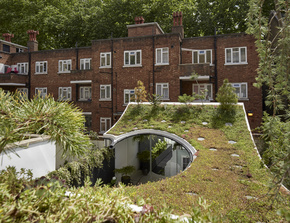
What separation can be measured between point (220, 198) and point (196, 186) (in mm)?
1005

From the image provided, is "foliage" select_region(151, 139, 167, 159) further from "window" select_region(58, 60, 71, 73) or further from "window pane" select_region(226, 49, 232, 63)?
"window" select_region(58, 60, 71, 73)

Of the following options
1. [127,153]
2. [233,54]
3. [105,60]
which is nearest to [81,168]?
[127,153]

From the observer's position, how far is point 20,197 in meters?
2.02

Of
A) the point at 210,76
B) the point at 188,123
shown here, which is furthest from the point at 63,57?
the point at 188,123

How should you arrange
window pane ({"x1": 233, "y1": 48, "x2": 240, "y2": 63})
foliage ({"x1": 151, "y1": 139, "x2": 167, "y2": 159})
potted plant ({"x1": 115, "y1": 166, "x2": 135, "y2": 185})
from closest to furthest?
1. foliage ({"x1": 151, "y1": 139, "x2": 167, "y2": 159})
2. potted plant ({"x1": 115, "y1": 166, "x2": 135, "y2": 185})
3. window pane ({"x1": 233, "y1": 48, "x2": 240, "y2": 63})

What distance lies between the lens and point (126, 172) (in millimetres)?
13078

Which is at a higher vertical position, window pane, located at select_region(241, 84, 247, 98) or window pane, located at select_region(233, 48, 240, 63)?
window pane, located at select_region(233, 48, 240, 63)

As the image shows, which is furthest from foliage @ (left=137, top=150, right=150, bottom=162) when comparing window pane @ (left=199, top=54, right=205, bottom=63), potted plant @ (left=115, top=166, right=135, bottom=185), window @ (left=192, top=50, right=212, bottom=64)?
window pane @ (left=199, top=54, right=205, bottom=63)

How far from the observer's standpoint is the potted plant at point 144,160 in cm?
1308

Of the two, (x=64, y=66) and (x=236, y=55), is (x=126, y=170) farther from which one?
(x=64, y=66)

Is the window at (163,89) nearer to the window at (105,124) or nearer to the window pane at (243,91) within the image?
the window at (105,124)

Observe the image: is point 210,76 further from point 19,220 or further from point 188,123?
point 19,220

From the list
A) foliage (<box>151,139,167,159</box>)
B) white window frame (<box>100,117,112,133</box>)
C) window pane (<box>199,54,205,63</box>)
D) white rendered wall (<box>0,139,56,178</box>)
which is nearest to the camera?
white rendered wall (<box>0,139,56,178</box>)

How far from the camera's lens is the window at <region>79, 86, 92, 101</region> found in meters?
24.5
